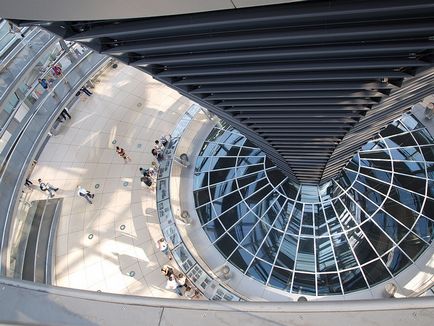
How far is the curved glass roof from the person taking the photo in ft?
51.0

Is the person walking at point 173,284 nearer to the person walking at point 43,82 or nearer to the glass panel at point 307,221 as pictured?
the glass panel at point 307,221

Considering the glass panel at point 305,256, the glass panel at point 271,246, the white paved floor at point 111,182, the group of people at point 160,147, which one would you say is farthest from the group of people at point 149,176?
the glass panel at point 305,256

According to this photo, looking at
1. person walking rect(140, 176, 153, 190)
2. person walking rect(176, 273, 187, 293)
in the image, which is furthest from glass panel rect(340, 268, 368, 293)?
person walking rect(140, 176, 153, 190)

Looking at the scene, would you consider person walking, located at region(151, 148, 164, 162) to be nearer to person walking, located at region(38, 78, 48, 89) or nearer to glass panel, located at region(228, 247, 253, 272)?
glass panel, located at region(228, 247, 253, 272)

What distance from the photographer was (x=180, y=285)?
53.1 feet

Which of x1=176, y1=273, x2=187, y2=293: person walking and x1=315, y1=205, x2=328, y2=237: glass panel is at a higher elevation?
x1=315, y1=205, x2=328, y2=237: glass panel

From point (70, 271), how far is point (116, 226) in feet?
8.86

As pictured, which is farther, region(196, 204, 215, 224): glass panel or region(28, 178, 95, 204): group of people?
region(28, 178, 95, 204): group of people

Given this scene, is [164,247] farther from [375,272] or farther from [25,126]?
[25,126]

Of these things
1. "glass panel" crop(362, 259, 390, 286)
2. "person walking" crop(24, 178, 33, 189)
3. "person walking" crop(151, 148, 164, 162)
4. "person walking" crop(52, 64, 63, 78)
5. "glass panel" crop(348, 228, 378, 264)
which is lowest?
"glass panel" crop(362, 259, 390, 286)

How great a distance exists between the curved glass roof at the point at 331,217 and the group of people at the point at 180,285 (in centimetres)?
191

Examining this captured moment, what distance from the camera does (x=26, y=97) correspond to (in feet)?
67.2

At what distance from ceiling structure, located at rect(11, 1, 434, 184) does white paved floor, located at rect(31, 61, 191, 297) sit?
975 centimetres

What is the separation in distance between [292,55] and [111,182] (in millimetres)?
15369
